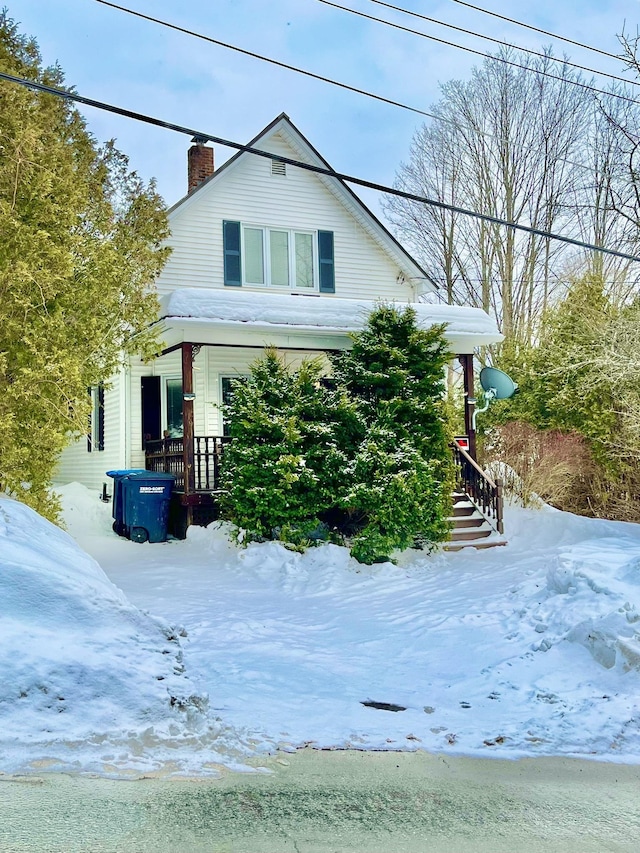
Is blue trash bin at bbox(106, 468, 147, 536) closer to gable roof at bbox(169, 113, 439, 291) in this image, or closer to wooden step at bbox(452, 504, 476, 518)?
wooden step at bbox(452, 504, 476, 518)

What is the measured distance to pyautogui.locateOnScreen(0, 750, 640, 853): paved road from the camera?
3.69m

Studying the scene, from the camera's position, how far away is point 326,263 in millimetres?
18953

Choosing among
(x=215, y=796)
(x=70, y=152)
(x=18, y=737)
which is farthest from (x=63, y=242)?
(x=215, y=796)

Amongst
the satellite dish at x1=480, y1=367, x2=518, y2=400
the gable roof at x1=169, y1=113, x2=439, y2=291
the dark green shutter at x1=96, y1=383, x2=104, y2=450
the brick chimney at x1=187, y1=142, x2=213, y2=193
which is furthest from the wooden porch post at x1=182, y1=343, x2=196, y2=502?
the brick chimney at x1=187, y1=142, x2=213, y2=193

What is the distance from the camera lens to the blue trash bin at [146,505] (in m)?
13.7

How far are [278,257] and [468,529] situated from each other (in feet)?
27.9

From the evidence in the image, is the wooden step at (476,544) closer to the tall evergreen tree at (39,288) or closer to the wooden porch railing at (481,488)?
the wooden porch railing at (481,488)

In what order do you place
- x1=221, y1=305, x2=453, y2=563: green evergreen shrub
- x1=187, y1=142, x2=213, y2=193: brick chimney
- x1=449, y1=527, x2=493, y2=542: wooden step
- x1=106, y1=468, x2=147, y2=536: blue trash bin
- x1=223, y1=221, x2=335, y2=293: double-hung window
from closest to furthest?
1. x1=221, y1=305, x2=453, y2=563: green evergreen shrub
2. x1=449, y1=527, x2=493, y2=542: wooden step
3. x1=106, y1=468, x2=147, y2=536: blue trash bin
4. x1=223, y1=221, x2=335, y2=293: double-hung window
5. x1=187, y1=142, x2=213, y2=193: brick chimney

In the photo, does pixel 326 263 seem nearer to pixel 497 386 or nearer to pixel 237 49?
pixel 497 386

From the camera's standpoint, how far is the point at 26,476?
979 cm

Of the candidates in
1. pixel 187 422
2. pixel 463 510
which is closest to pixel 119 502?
pixel 187 422

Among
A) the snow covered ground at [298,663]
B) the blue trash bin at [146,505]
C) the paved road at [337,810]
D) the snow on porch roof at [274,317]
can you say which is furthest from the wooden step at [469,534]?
the paved road at [337,810]

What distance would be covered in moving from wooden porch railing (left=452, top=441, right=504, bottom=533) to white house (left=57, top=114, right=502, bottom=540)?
1.35m

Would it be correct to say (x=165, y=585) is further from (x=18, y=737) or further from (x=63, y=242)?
(x=18, y=737)
